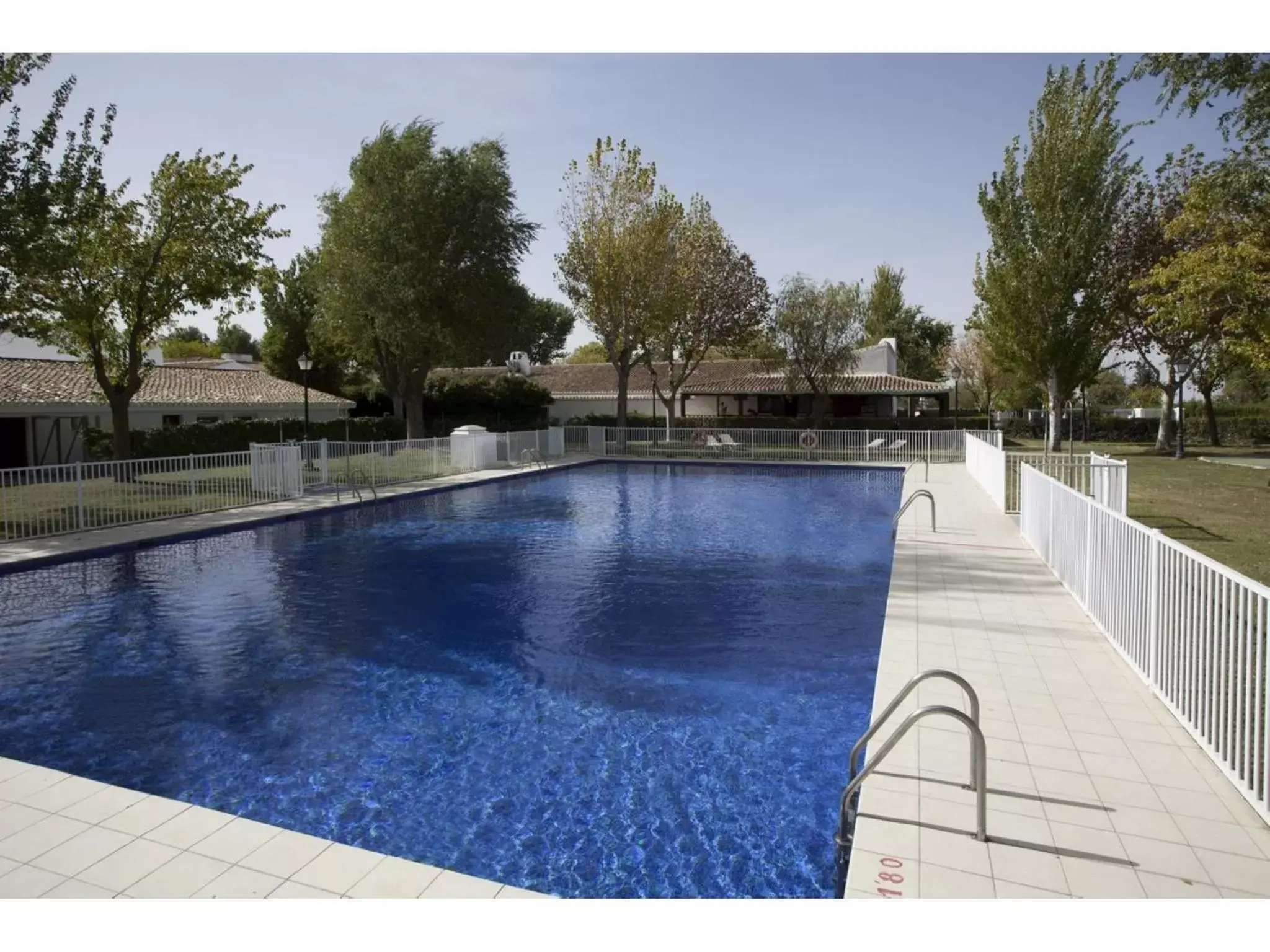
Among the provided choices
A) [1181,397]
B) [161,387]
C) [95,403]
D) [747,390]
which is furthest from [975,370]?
[95,403]

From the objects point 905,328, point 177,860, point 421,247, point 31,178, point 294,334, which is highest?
point 905,328

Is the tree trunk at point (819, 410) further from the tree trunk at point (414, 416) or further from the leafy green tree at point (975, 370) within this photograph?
the tree trunk at point (414, 416)

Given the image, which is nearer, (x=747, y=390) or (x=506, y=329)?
(x=506, y=329)

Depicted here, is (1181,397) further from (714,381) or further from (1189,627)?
(1189,627)

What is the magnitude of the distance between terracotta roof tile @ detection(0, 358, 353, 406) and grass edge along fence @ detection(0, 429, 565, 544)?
798cm

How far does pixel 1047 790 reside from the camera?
4645 millimetres

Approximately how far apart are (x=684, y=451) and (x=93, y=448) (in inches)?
776

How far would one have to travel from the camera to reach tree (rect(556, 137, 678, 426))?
34156 millimetres

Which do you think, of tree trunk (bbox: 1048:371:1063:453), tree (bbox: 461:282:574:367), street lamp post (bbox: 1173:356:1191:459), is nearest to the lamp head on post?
street lamp post (bbox: 1173:356:1191:459)

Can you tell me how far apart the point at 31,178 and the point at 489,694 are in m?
15.2

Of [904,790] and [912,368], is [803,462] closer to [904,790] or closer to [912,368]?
[904,790]
